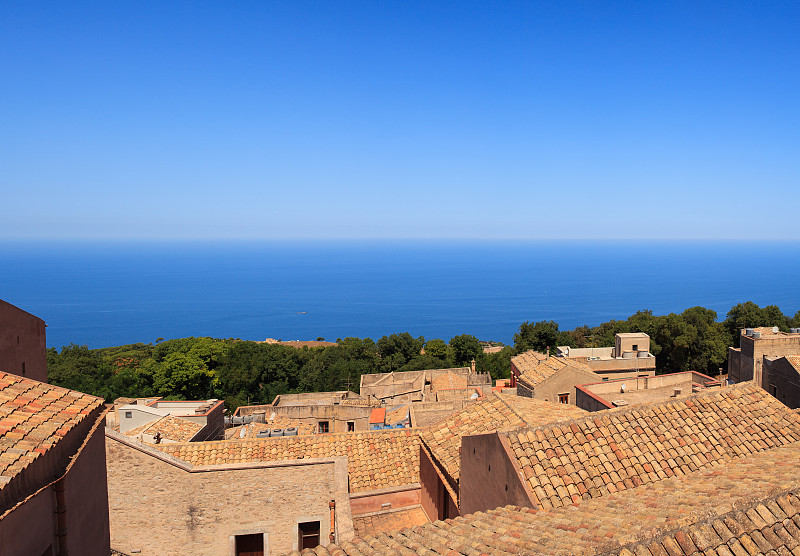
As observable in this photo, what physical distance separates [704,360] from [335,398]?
91.4ft

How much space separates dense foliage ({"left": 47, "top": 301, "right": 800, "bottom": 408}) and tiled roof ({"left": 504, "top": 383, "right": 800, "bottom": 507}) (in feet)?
106

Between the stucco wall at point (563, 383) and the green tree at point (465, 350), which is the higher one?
the stucco wall at point (563, 383)

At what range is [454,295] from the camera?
6801 inches

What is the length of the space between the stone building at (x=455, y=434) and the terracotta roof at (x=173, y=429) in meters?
7.96

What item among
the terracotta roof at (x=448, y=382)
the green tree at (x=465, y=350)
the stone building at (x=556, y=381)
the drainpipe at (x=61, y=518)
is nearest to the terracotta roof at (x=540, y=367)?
the stone building at (x=556, y=381)

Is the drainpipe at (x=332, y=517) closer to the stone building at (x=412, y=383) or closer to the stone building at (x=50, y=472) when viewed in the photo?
the stone building at (x=50, y=472)

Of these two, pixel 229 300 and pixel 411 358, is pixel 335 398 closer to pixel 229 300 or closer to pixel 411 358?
pixel 411 358

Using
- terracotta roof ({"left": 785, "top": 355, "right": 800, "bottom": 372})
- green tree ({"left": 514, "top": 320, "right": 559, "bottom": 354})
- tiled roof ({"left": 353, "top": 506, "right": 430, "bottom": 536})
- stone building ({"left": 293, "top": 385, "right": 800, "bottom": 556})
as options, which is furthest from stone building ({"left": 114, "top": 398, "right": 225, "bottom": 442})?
green tree ({"left": 514, "top": 320, "right": 559, "bottom": 354})

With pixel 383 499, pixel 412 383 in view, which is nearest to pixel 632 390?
pixel 383 499

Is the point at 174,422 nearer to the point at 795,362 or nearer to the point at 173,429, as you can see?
the point at 173,429

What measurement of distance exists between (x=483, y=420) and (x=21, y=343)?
8.15 m

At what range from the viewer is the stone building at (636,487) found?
4051 millimetres

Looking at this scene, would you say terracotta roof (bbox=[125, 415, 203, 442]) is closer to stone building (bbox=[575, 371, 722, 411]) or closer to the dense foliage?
stone building (bbox=[575, 371, 722, 411])

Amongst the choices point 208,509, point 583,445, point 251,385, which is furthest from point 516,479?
point 251,385
